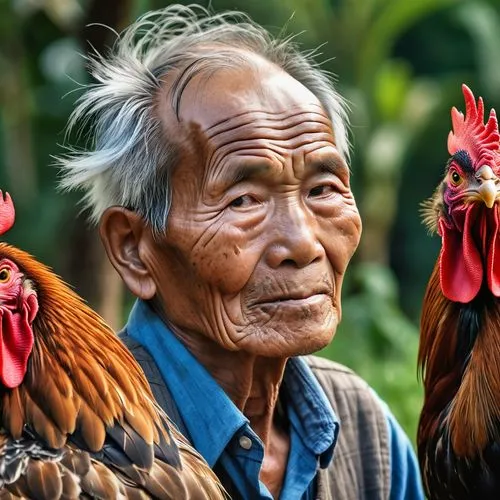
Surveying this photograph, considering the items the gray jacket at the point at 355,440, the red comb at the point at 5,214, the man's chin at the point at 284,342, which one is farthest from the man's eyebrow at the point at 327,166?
the red comb at the point at 5,214

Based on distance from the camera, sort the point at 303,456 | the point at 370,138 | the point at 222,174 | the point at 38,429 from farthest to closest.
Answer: the point at 370,138 → the point at 303,456 → the point at 222,174 → the point at 38,429

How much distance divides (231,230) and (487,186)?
33.3 inches

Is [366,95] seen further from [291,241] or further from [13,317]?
[13,317]

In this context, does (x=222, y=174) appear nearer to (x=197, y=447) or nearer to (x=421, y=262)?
(x=197, y=447)

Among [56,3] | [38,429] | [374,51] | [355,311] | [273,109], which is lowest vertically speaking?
[38,429]

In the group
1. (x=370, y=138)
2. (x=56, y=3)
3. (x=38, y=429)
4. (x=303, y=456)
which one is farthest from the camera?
(x=370, y=138)

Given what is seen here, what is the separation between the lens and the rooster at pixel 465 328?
340cm

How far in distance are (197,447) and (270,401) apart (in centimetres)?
36

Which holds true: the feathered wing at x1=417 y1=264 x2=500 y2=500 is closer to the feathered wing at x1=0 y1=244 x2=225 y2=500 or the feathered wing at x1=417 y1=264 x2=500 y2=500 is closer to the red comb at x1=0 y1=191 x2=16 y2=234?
the feathered wing at x1=0 y1=244 x2=225 y2=500

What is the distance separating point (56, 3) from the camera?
30.8 ft

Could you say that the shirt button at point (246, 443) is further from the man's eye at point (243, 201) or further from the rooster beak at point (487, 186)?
the rooster beak at point (487, 186)

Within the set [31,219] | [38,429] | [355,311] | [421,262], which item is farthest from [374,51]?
[38,429]

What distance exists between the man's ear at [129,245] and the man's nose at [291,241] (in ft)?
1.32

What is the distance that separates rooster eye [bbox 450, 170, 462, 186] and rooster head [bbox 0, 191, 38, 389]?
4.79 ft
